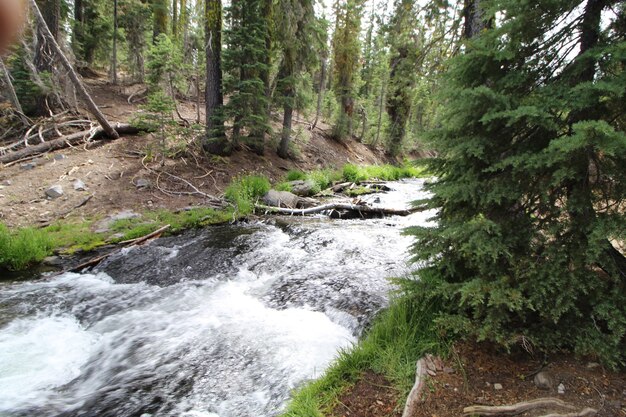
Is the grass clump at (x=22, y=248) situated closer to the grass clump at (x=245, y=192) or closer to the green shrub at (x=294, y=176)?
the grass clump at (x=245, y=192)

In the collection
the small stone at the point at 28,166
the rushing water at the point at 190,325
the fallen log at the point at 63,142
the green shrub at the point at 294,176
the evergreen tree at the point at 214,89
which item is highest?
the evergreen tree at the point at 214,89

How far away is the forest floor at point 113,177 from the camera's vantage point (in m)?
8.05

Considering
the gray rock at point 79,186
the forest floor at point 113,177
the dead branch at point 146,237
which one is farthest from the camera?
the gray rock at point 79,186

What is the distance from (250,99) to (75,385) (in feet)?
30.9

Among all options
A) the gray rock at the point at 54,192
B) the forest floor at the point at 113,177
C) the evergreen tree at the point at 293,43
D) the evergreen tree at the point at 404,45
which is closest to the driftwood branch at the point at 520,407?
the evergreen tree at the point at 404,45

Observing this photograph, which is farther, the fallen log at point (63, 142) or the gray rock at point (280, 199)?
the gray rock at point (280, 199)

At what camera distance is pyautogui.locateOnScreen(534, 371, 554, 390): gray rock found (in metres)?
2.58

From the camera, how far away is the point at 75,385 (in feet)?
11.8

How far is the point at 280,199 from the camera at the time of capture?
1027 cm

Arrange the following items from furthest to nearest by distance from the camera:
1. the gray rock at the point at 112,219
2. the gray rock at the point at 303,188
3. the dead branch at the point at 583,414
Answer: the gray rock at the point at 303,188
the gray rock at the point at 112,219
the dead branch at the point at 583,414

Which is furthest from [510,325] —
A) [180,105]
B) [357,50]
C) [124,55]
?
[124,55]

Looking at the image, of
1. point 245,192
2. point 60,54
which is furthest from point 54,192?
point 245,192

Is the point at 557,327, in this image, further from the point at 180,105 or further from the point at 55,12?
→ the point at 180,105

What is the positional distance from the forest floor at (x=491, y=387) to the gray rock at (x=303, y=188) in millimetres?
8757
